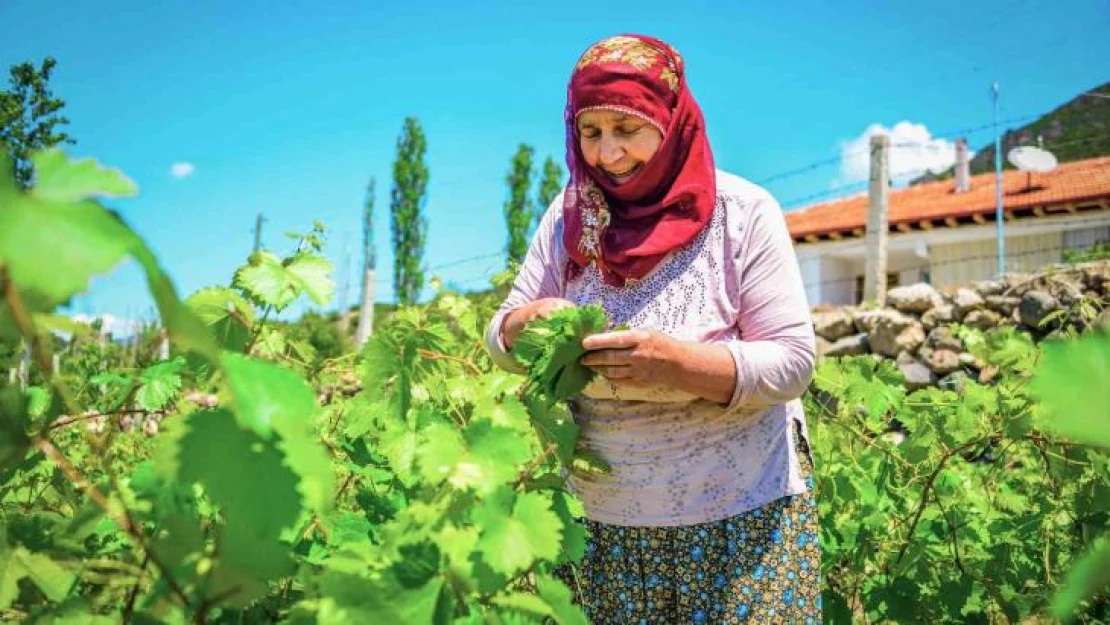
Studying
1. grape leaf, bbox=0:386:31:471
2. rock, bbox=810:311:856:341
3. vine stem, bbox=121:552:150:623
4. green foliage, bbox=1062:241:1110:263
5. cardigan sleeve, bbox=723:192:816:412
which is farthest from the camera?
green foliage, bbox=1062:241:1110:263

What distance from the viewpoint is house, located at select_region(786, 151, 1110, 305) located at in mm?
18703

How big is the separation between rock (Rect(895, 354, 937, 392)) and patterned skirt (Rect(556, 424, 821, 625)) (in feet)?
23.1

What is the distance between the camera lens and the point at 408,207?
32.8 meters

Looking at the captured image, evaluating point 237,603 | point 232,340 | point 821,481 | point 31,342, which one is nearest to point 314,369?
point 232,340

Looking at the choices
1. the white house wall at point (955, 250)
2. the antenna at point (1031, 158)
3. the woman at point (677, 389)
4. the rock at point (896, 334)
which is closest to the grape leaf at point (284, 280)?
the woman at point (677, 389)

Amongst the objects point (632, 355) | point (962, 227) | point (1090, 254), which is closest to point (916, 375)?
point (1090, 254)

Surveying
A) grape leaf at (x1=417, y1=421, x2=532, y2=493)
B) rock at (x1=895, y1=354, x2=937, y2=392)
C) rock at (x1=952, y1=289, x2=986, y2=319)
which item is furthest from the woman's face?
rock at (x1=952, y1=289, x2=986, y2=319)

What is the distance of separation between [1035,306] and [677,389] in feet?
25.7

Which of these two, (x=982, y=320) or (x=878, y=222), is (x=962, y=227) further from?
(x=982, y=320)

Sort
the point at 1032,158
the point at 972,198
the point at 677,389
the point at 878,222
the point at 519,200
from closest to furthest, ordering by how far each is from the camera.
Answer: the point at 677,389
the point at 878,222
the point at 1032,158
the point at 972,198
the point at 519,200

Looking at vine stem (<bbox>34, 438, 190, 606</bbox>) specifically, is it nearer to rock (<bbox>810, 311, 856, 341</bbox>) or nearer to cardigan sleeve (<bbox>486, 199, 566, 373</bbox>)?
cardigan sleeve (<bbox>486, 199, 566, 373</bbox>)

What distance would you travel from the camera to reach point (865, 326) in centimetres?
945

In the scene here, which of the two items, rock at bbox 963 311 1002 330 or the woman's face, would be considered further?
rock at bbox 963 311 1002 330

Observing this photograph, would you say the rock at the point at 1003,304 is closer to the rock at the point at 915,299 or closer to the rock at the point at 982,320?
the rock at the point at 982,320
